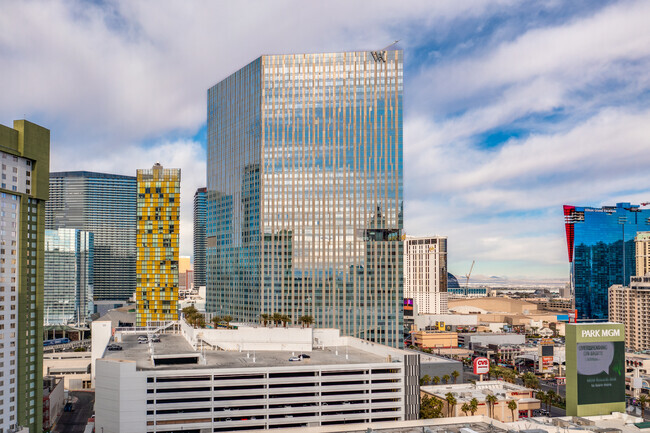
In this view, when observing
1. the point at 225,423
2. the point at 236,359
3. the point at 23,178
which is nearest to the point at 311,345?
the point at 236,359

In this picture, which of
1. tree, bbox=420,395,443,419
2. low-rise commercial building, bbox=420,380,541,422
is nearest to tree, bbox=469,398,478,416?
low-rise commercial building, bbox=420,380,541,422

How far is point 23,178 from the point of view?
143 meters

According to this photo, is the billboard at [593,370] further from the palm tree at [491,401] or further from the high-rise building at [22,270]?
the high-rise building at [22,270]

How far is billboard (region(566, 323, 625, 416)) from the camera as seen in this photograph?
146 meters

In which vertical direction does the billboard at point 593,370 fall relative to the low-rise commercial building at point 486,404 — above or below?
above

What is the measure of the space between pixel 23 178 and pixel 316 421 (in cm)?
9013

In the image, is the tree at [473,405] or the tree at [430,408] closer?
the tree at [430,408]

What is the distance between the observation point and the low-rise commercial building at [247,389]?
433 ft

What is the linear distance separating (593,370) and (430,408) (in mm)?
43639

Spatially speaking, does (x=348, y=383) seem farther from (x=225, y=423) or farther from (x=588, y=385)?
(x=588, y=385)

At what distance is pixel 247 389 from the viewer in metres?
140

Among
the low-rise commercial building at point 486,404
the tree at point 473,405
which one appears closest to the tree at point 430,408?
the low-rise commercial building at point 486,404

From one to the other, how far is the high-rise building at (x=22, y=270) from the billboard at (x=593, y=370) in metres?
128

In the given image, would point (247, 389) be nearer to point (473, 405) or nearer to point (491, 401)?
point (473, 405)
